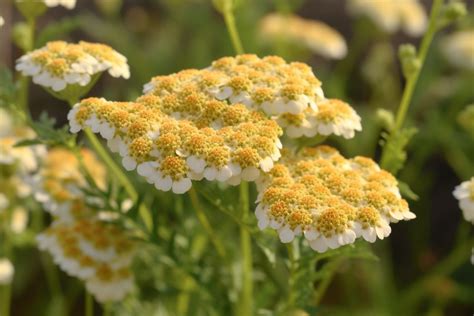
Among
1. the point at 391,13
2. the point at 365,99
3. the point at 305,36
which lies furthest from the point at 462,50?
the point at 365,99

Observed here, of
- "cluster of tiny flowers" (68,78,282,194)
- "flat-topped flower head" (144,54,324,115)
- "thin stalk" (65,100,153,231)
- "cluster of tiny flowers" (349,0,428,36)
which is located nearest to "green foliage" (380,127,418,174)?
"flat-topped flower head" (144,54,324,115)

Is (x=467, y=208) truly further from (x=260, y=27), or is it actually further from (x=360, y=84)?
(x=360, y=84)

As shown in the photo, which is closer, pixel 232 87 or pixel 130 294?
pixel 232 87

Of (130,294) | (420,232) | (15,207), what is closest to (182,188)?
(130,294)

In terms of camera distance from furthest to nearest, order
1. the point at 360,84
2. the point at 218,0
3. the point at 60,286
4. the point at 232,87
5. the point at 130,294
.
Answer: the point at 360,84, the point at 60,286, the point at 130,294, the point at 218,0, the point at 232,87

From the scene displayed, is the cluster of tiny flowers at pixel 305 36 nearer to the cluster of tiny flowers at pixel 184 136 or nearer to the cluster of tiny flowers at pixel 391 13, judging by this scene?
the cluster of tiny flowers at pixel 391 13

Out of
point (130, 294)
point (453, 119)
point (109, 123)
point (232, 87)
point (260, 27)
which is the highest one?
point (260, 27)

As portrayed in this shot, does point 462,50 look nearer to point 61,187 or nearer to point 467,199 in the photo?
point 467,199
